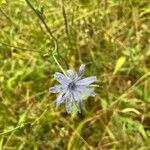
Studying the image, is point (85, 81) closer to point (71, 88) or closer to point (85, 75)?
point (71, 88)

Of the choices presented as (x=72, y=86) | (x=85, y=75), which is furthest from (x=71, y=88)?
(x=85, y=75)

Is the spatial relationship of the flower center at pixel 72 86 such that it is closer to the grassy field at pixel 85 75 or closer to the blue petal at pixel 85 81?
the blue petal at pixel 85 81

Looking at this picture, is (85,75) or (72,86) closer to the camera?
(72,86)

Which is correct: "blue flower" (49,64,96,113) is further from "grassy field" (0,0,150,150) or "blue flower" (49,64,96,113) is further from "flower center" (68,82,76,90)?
"grassy field" (0,0,150,150)

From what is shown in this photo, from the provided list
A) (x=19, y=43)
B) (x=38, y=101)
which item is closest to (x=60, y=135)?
(x=38, y=101)

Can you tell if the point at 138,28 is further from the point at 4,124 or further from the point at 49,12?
the point at 4,124

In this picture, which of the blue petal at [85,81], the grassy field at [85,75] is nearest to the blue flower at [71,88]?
the blue petal at [85,81]

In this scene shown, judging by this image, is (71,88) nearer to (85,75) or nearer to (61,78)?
(61,78)

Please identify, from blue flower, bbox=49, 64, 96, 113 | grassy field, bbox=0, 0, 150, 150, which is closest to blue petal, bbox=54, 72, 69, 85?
blue flower, bbox=49, 64, 96, 113
